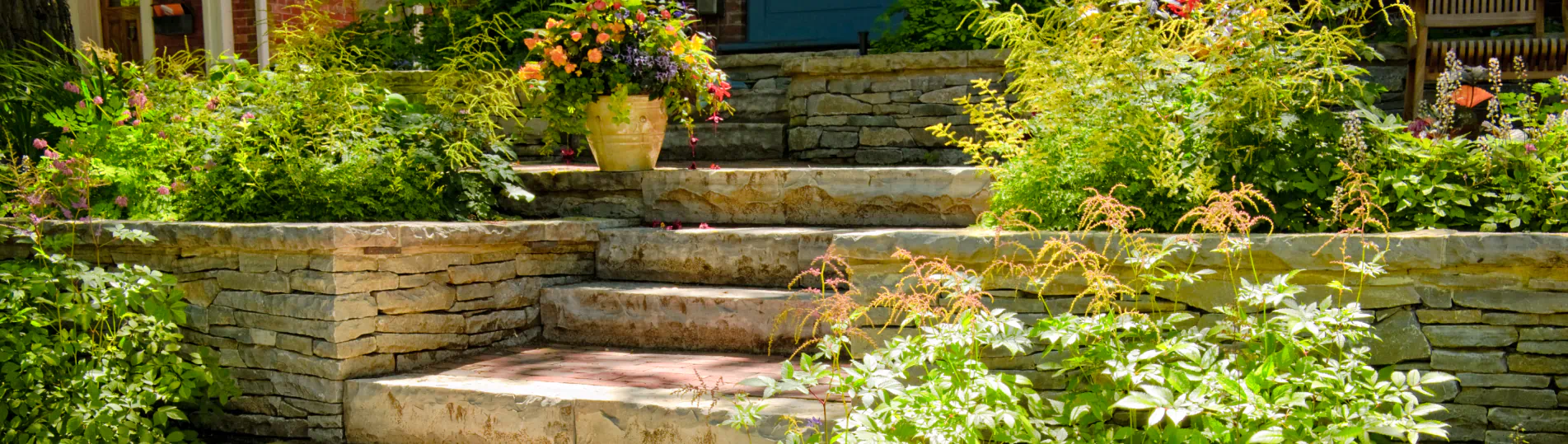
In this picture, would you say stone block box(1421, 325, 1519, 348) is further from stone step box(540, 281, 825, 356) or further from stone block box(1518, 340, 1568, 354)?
stone step box(540, 281, 825, 356)

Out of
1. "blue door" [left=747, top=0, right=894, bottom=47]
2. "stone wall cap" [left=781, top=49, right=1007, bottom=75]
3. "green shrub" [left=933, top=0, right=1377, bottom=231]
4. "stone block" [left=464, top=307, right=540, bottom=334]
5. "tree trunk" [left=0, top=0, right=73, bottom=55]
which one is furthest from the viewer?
"blue door" [left=747, top=0, right=894, bottom=47]

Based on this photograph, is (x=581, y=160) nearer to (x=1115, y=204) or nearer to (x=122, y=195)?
(x=122, y=195)

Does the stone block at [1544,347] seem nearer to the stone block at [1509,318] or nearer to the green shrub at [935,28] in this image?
the stone block at [1509,318]

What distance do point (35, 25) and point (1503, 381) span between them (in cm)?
502

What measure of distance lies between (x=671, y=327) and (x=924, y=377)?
124 cm

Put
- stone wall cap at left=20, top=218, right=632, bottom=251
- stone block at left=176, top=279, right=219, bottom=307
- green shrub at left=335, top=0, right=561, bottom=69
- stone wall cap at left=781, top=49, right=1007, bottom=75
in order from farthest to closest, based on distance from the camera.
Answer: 1. green shrub at left=335, top=0, right=561, bottom=69
2. stone wall cap at left=781, top=49, right=1007, bottom=75
3. stone block at left=176, top=279, right=219, bottom=307
4. stone wall cap at left=20, top=218, right=632, bottom=251

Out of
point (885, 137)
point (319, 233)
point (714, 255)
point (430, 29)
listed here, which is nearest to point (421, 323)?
point (319, 233)

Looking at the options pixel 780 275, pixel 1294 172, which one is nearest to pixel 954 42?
pixel 780 275

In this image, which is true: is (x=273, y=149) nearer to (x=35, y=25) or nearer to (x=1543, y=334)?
(x=35, y=25)

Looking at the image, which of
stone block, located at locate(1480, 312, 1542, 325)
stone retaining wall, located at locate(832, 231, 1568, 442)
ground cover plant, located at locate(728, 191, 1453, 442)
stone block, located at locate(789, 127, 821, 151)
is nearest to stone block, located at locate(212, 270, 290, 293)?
ground cover plant, located at locate(728, 191, 1453, 442)

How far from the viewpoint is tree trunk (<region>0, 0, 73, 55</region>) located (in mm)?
4398

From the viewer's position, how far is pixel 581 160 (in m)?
5.12

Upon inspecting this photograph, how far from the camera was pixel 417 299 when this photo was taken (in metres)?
3.24

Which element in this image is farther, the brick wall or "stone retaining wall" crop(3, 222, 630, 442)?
the brick wall
